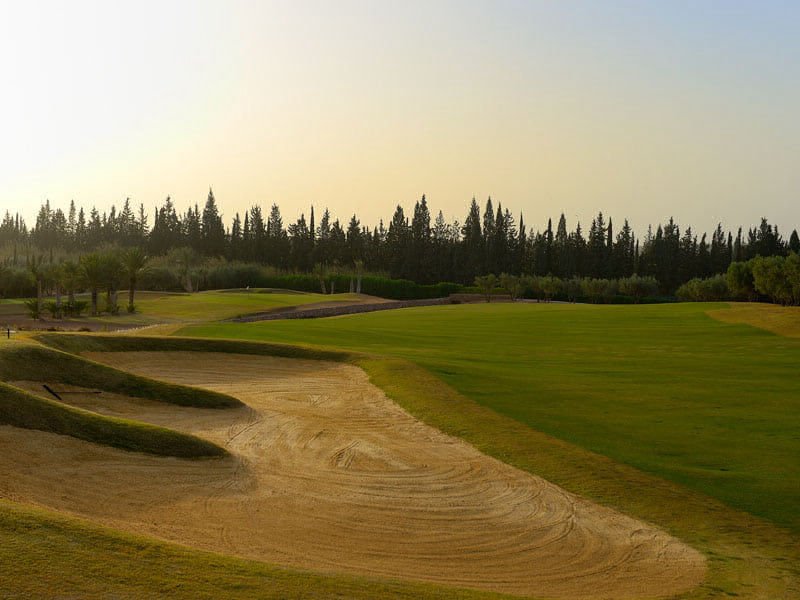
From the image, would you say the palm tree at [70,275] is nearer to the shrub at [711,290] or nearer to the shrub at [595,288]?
the shrub at [595,288]

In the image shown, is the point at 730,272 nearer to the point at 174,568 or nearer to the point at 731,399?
the point at 731,399

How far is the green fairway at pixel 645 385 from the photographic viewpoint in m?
13.3

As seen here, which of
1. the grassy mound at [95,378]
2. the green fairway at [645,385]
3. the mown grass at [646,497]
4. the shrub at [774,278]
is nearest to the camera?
the mown grass at [646,497]

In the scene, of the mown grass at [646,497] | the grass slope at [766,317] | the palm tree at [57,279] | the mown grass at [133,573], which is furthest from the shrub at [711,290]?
the mown grass at [133,573]

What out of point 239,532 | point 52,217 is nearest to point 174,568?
point 239,532

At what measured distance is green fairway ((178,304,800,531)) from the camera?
13289 mm

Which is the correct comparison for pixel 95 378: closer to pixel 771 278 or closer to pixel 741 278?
pixel 771 278

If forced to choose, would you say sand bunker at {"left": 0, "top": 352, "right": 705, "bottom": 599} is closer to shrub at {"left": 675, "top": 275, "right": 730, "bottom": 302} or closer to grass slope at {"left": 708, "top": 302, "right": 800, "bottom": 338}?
grass slope at {"left": 708, "top": 302, "right": 800, "bottom": 338}

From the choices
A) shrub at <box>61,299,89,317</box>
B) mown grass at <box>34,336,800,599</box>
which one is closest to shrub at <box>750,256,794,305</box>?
mown grass at <box>34,336,800,599</box>

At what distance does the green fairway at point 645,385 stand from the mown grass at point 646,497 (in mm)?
625

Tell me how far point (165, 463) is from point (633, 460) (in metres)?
9.68

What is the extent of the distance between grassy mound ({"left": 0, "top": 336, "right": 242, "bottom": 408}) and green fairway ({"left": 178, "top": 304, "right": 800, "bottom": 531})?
8.31 meters

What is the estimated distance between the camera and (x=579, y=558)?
923 centimetres

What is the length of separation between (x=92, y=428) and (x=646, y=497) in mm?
11016
